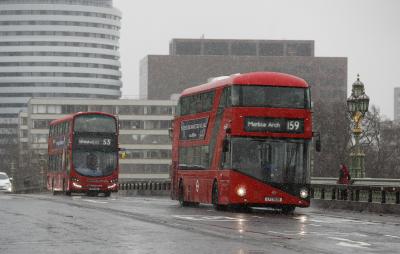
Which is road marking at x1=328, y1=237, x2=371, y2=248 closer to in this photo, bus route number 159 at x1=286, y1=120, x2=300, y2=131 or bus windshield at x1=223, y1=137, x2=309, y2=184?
bus windshield at x1=223, y1=137, x2=309, y2=184

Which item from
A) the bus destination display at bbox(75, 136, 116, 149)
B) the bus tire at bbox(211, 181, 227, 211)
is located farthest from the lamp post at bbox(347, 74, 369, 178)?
the bus destination display at bbox(75, 136, 116, 149)

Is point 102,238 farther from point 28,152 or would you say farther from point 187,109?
point 28,152

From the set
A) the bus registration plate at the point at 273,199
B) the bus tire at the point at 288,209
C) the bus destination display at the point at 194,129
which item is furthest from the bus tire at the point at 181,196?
the bus registration plate at the point at 273,199

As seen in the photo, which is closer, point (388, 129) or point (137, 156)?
point (388, 129)

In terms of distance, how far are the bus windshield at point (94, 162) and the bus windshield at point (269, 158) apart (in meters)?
24.4

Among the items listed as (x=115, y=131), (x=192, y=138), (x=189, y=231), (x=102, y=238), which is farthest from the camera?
(x=115, y=131)

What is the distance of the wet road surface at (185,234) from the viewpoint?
16.5 m

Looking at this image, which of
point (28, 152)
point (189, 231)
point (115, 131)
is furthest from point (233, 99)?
point (28, 152)

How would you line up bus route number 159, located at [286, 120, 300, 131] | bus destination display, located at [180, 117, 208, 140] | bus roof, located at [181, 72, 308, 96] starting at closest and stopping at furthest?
bus route number 159, located at [286, 120, 300, 131], bus roof, located at [181, 72, 308, 96], bus destination display, located at [180, 117, 208, 140]

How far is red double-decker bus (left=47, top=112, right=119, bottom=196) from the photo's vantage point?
54.6m

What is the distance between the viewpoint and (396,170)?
96938 millimetres

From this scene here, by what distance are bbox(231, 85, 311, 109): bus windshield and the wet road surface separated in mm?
4887

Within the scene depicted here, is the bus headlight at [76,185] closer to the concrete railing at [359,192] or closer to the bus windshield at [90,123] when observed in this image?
the bus windshield at [90,123]

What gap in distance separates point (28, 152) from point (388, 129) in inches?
2415
